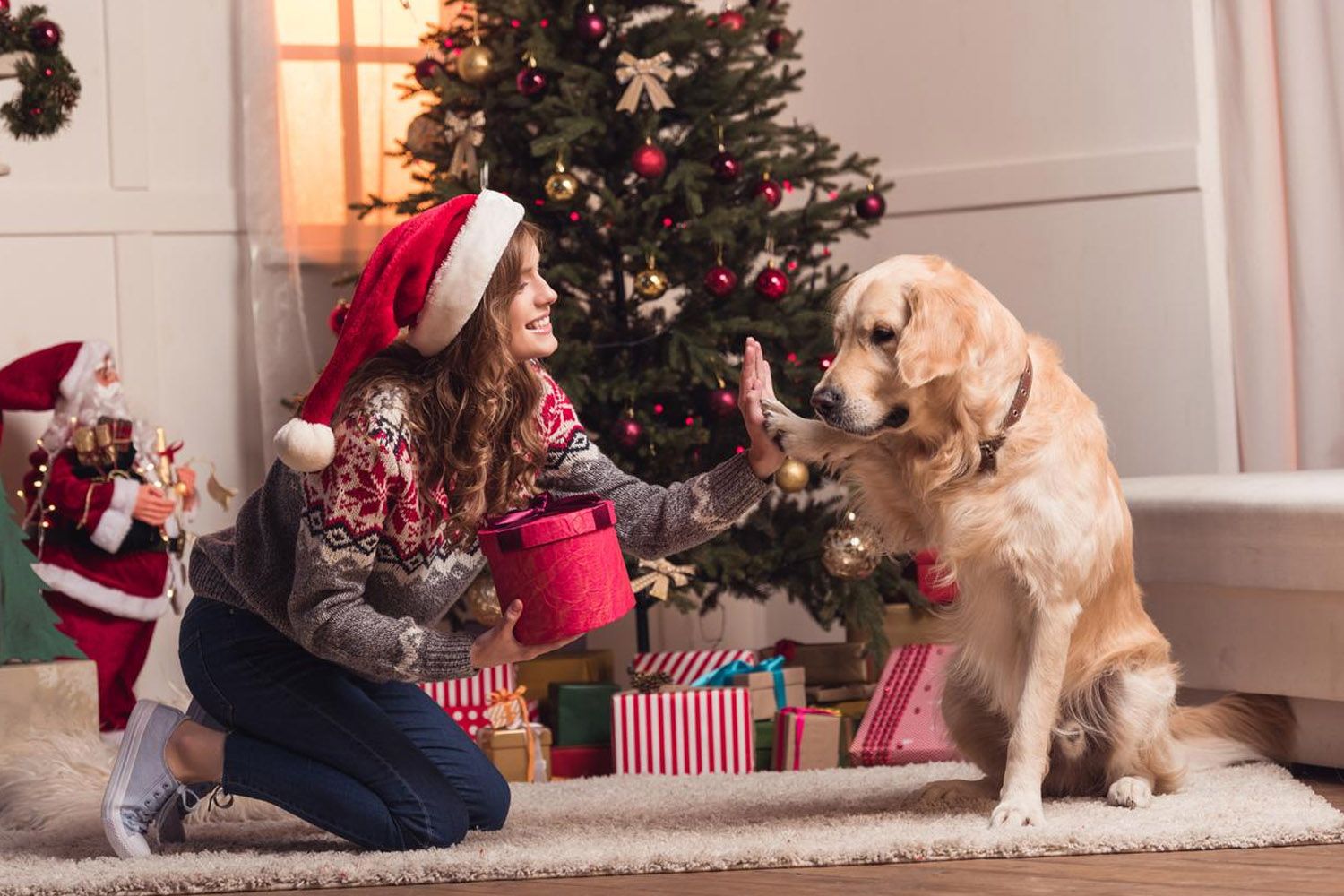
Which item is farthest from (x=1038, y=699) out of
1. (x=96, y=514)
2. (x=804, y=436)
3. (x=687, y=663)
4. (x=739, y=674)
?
(x=96, y=514)

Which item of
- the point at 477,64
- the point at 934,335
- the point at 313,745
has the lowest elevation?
the point at 313,745

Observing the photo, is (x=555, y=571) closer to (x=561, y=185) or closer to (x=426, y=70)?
(x=561, y=185)

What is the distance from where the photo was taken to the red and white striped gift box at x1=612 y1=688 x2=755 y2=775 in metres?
3.34

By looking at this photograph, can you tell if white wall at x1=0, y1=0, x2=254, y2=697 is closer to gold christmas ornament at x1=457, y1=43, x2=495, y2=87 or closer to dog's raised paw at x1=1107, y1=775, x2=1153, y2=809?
gold christmas ornament at x1=457, y1=43, x2=495, y2=87

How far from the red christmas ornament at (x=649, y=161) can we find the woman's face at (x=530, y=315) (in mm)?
1060

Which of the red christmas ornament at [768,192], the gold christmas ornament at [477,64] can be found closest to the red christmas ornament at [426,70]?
the gold christmas ornament at [477,64]

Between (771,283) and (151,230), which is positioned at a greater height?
(151,230)

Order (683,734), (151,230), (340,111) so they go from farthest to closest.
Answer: (340,111) < (151,230) < (683,734)

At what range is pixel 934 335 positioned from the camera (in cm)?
236

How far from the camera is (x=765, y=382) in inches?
98.0

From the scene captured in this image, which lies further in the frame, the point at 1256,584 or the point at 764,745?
the point at 764,745

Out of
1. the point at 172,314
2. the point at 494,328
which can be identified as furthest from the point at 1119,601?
the point at 172,314

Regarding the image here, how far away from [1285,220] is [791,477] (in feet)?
5.19

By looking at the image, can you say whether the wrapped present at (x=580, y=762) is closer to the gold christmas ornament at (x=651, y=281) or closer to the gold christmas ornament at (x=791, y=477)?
the gold christmas ornament at (x=791, y=477)
